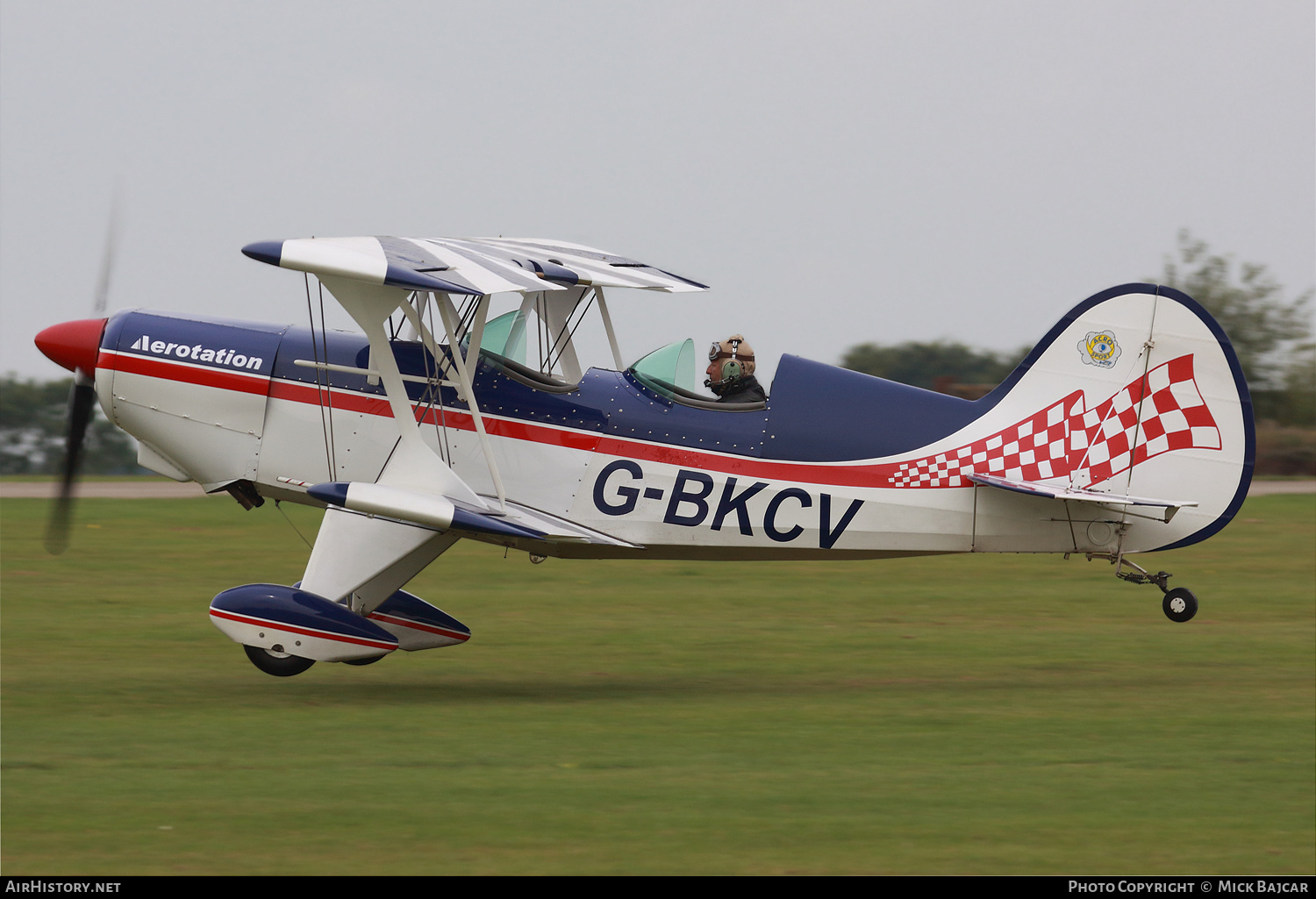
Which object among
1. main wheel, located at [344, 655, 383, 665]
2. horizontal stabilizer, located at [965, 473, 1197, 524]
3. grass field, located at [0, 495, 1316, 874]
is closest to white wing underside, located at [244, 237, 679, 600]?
main wheel, located at [344, 655, 383, 665]

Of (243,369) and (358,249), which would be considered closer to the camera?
(358,249)

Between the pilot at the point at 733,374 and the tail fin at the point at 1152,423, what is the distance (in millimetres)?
1624

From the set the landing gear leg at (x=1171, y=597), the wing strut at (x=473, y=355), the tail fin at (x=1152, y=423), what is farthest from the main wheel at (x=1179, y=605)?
the wing strut at (x=473, y=355)

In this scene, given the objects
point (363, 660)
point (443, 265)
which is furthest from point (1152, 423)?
point (363, 660)

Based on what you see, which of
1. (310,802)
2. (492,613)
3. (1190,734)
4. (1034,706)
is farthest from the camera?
(492,613)

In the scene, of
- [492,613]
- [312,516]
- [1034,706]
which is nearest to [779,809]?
[1034,706]

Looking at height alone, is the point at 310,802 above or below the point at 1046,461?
below

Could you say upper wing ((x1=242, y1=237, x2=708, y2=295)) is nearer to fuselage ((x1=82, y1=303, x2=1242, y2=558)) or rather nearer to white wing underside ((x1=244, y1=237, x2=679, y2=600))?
white wing underside ((x1=244, y1=237, x2=679, y2=600))

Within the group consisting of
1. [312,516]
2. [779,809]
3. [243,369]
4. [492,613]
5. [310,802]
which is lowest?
[312,516]

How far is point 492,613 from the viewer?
13.1 m

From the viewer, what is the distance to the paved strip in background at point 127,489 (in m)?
22.6

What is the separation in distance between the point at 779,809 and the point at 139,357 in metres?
5.73

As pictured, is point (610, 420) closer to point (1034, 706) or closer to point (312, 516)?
point (1034, 706)

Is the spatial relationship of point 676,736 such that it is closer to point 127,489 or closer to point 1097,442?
point 1097,442
